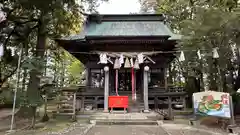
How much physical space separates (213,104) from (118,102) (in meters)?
5.62

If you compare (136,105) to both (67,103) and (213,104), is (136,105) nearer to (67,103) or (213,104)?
(67,103)

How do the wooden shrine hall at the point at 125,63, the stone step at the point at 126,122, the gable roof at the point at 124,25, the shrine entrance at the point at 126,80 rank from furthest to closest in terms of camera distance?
the shrine entrance at the point at 126,80 < the gable roof at the point at 124,25 < the wooden shrine hall at the point at 125,63 < the stone step at the point at 126,122

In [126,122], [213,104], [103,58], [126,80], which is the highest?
[103,58]

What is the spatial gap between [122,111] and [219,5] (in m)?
7.97

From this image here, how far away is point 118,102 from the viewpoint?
12.6 metres

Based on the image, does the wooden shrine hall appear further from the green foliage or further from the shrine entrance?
the green foliage

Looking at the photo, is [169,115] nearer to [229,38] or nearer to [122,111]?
[122,111]

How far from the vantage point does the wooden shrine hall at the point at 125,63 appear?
514 inches

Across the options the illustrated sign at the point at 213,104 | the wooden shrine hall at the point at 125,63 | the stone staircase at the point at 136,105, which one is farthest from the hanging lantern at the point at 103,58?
the illustrated sign at the point at 213,104

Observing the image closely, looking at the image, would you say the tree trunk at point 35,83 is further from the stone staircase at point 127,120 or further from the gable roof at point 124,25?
the stone staircase at point 127,120

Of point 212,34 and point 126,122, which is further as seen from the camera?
point 126,122

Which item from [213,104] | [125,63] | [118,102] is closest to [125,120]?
[118,102]

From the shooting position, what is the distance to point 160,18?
16.8 m

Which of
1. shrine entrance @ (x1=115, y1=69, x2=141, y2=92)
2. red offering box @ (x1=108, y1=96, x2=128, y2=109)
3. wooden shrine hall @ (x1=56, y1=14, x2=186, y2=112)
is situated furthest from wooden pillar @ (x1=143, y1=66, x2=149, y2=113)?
shrine entrance @ (x1=115, y1=69, x2=141, y2=92)
